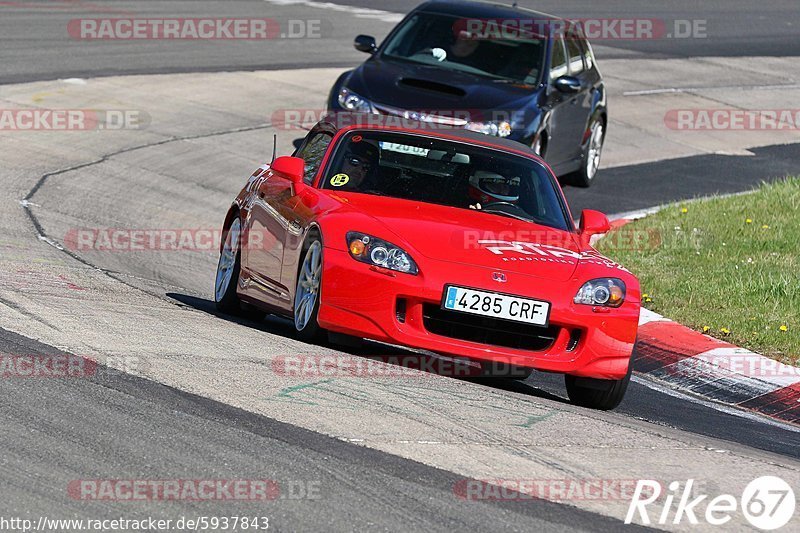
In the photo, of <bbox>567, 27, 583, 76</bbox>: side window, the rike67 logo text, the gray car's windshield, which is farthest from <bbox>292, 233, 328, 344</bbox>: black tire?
<bbox>567, 27, 583, 76</bbox>: side window

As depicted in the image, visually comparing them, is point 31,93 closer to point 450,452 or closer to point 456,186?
point 456,186

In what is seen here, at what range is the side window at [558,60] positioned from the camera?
15664mm

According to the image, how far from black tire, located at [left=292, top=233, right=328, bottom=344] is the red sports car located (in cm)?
1

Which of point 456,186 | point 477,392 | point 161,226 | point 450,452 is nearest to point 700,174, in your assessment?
point 161,226

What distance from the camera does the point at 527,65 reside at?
15508 mm

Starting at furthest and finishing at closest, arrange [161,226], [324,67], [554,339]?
1. [324,67]
2. [161,226]
3. [554,339]

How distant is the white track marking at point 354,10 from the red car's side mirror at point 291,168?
1831cm

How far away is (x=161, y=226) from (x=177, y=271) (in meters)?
1.34

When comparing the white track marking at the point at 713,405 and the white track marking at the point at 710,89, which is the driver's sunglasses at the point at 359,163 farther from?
the white track marking at the point at 710,89

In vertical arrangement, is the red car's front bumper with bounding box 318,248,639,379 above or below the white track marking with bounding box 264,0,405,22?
above

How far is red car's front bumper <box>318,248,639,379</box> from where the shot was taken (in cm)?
783

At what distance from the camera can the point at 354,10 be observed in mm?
28281

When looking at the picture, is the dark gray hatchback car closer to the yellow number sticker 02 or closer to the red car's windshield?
the red car's windshield

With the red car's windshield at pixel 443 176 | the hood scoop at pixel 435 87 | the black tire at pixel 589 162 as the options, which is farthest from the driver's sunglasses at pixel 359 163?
the black tire at pixel 589 162
